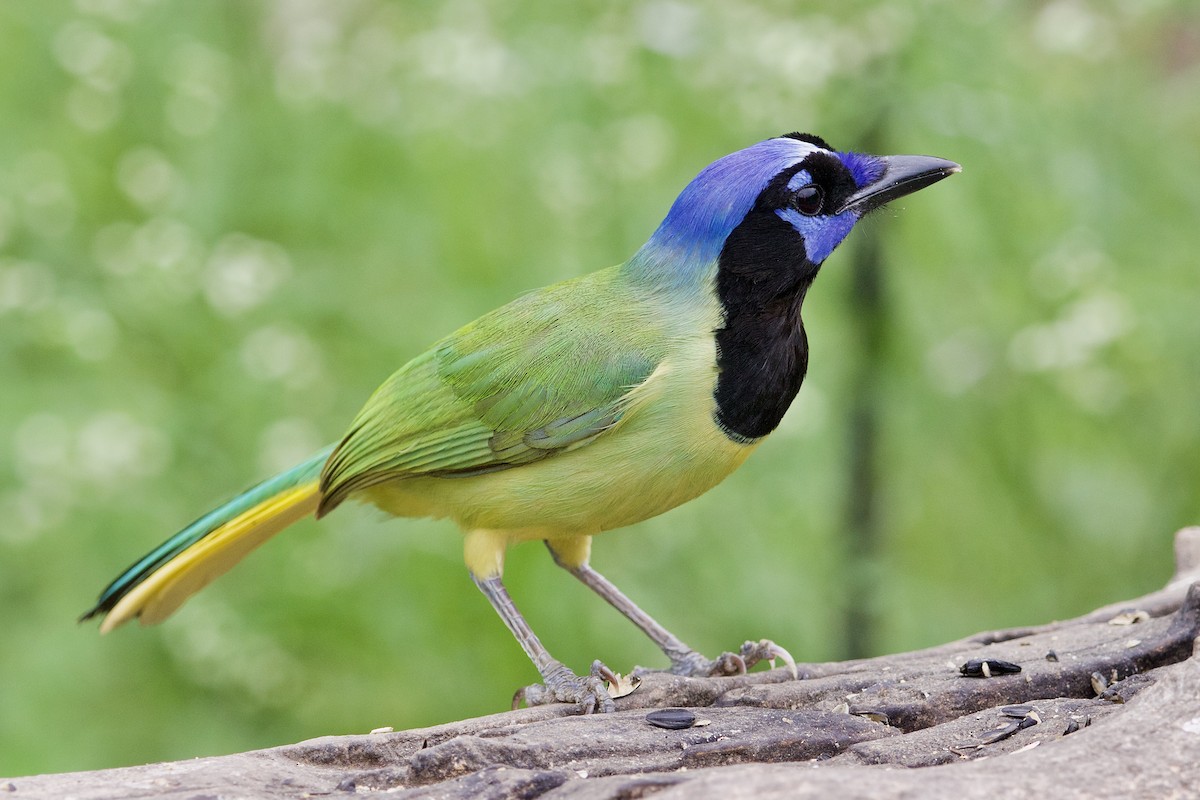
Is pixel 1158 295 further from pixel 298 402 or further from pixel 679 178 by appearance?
pixel 298 402

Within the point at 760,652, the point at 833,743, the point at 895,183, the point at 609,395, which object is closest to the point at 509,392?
the point at 609,395

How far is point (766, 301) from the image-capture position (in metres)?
3.99

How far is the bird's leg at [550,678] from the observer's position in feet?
12.3

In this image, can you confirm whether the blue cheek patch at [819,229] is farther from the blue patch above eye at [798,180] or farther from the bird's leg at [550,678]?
the bird's leg at [550,678]

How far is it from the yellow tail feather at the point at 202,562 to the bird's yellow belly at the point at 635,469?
29.5 inches

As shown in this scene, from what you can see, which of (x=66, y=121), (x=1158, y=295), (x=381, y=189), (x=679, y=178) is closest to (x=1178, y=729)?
(x=1158, y=295)

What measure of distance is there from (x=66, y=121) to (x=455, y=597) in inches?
128

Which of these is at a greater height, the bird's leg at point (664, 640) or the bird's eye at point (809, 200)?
the bird's eye at point (809, 200)

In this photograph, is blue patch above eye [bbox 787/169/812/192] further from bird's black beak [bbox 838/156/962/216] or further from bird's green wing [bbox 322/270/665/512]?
bird's green wing [bbox 322/270/665/512]

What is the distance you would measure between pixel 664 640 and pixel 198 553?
148 cm

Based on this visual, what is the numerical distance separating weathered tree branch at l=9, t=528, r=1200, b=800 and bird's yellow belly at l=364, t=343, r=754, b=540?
0.49 metres

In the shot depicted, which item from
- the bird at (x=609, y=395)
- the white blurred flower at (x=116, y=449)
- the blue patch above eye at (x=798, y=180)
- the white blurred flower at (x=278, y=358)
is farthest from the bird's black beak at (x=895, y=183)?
the white blurred flower at (x=116, y=449)

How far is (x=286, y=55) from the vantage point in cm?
774

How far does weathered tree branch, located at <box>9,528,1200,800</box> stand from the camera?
2.52 meters
